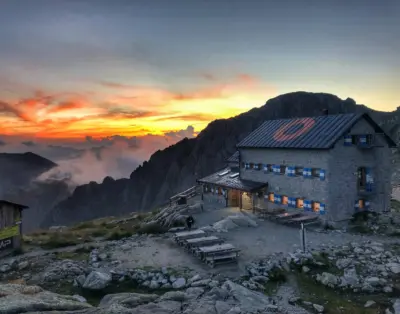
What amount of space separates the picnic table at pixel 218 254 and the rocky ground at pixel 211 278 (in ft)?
1.81

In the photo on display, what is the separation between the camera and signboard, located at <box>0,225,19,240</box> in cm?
2293

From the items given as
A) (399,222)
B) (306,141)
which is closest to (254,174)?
(306,141)

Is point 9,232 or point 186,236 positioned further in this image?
point 186,236

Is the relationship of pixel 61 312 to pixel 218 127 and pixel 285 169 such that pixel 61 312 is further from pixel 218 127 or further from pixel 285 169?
pixel 218 127

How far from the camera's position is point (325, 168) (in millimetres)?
29500

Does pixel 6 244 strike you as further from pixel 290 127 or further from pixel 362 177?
pixel 362 177

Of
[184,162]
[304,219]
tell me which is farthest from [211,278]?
[184,162]

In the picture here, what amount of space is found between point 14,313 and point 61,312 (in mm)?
1354

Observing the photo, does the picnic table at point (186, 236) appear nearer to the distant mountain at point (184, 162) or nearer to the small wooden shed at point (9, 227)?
the small wooden shed at point (9, 227)

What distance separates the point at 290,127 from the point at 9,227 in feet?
91.1

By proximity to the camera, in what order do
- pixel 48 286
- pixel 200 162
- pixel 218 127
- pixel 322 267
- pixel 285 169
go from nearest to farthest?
pixel 48 286 < pixel 322 267 < pixel 285 169 < pixel 200 162 < pixel 218 127

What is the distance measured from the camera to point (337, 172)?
29672mm

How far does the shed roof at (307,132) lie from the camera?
30.4 m

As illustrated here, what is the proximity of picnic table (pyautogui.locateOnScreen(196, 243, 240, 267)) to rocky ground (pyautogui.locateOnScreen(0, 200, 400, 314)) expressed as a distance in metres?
0.55
